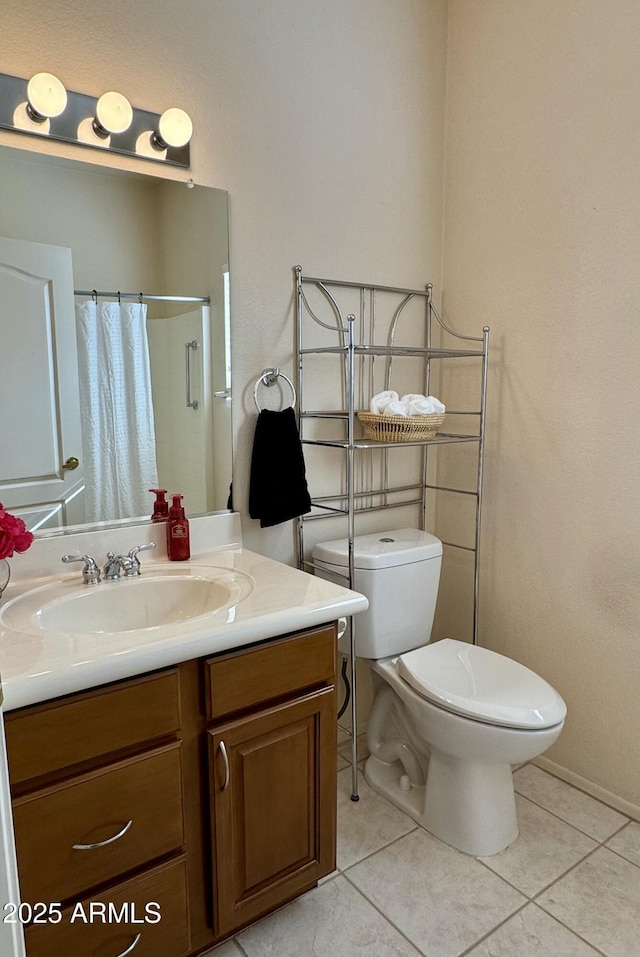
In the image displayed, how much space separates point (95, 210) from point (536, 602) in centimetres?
179

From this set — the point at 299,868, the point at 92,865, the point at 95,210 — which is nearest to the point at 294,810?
the point at 299,868

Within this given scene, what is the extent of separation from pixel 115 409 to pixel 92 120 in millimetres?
687

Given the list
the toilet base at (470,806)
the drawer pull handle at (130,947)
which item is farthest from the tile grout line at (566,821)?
the drawer pull handle at (130,947)

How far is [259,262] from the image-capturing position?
183 cm

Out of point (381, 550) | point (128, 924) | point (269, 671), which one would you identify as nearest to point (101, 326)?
point (269, 671)

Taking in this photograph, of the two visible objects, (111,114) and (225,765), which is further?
(111,114)

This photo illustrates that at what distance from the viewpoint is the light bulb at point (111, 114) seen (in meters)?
1.49

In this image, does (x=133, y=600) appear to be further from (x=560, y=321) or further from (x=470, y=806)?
(x=560, y=321)

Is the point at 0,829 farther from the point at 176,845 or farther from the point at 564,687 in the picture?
the point at 564,687

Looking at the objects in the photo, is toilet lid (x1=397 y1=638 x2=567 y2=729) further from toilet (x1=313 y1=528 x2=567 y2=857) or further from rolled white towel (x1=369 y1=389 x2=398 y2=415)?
rolled white towel (x1=369 y1=389 x2=398 y2=415)

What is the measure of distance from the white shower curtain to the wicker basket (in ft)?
2.20

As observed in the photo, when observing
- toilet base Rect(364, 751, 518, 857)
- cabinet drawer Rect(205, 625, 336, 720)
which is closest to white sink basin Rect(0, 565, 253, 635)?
cabinet drawer Rect(205, 625, 336, 720)

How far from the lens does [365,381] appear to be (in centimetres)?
218

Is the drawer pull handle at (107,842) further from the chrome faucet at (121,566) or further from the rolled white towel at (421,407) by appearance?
the rolled white towel at (421,407)
